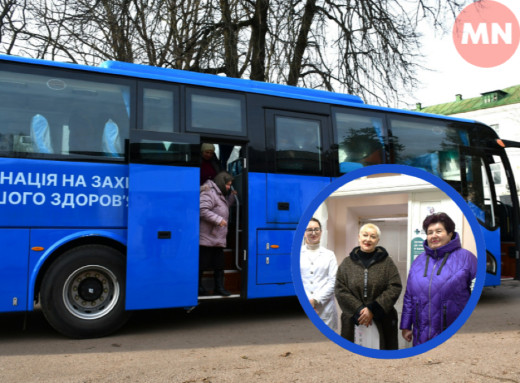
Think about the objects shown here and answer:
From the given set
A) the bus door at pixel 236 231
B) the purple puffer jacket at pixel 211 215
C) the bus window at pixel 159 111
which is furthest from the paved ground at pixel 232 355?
the bus window at pixel 159 111

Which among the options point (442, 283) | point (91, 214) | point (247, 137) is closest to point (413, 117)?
point (247, 137)

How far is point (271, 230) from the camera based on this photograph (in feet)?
23.8

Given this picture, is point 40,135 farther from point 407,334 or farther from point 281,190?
point 407,334

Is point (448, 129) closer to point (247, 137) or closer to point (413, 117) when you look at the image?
point (413, 117)

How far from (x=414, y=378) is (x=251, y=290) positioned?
2.96 m

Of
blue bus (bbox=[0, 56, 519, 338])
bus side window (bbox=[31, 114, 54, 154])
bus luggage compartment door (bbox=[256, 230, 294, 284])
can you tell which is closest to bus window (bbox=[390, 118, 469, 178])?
blue bus (bbox=[0, 56, 519, 338])

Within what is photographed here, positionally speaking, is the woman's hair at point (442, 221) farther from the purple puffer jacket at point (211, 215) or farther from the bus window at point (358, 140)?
the bus window at point (358, 140)

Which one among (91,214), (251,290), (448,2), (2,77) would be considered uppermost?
(448,2)

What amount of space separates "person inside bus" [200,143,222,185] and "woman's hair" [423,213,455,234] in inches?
244

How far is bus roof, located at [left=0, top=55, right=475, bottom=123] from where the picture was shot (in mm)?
6430

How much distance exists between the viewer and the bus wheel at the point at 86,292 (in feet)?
19.9

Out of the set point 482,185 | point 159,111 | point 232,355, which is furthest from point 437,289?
point 482,185

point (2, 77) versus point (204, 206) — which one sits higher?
point (2, 77)

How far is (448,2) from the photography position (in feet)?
44.8
